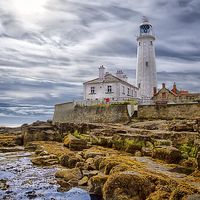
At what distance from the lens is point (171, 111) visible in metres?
21.0

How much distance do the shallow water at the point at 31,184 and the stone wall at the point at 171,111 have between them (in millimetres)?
15538

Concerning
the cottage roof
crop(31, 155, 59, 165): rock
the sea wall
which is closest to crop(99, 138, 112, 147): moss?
crop(31, 155, 59, 165): rock

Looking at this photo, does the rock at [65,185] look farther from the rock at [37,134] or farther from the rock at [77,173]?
the rock at [37,134]

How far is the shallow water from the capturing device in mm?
5863

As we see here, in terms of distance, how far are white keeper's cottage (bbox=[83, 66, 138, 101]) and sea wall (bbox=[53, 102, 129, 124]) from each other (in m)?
5.77

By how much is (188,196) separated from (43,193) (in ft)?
14.0

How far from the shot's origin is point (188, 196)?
4.02 m

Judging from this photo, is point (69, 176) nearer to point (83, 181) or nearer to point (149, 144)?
point (83, 181)

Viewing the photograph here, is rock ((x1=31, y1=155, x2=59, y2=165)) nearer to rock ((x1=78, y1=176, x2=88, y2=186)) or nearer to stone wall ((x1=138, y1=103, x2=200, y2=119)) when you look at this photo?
rock ((x1=78, y1=176, x2=88, y2=186))

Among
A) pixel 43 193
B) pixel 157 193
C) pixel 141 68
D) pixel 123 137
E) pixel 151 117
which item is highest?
pixel 141 68

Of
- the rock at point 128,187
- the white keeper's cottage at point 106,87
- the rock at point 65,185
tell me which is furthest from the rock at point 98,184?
the white keeper's cottage at point 106,87

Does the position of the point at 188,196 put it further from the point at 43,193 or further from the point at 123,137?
the point at 123,137

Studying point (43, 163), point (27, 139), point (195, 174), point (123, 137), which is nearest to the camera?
point (195, 174)

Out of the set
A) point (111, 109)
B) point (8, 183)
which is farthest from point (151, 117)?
point (8, 183)
